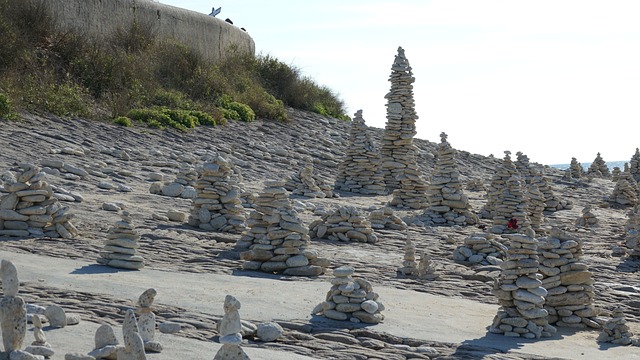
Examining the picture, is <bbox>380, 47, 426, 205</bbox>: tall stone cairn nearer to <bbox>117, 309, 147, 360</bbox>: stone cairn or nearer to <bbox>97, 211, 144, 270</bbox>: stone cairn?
<bbox>97, 211, 144, 270</bbox>: stone cairn

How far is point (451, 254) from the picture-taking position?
14672mm

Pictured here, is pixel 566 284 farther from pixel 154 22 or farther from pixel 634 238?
pixel 154 22

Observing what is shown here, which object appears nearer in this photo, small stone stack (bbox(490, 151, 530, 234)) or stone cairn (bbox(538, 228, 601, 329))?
stone cairn (bbox(538, 228, 601, 329))

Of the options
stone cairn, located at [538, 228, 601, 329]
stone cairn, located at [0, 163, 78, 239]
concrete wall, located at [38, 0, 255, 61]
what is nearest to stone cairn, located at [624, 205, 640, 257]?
stone cairn, located at [538, 228, 601, 329]

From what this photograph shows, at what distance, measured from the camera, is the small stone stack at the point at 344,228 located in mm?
14945

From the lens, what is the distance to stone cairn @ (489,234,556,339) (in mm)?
9867

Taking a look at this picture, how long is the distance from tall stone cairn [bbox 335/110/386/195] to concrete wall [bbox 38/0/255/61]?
798cm

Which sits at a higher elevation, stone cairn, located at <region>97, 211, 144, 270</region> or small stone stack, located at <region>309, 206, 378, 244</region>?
small stone stack, located at <region>309, 206, 378, 244</region>

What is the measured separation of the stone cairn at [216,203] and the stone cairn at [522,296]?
17.2 ft

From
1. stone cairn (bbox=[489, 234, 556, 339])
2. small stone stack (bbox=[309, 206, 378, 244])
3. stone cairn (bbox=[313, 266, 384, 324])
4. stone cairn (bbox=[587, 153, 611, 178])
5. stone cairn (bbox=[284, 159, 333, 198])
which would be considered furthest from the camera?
stone cairn (bbox=[587, 153, 611, 178])

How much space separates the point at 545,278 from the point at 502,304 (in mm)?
1078

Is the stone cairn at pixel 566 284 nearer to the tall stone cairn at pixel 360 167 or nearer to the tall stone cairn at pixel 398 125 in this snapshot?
the tall stone cairn at pixel 360 167

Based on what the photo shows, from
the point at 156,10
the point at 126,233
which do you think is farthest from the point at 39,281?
the point at 156,10

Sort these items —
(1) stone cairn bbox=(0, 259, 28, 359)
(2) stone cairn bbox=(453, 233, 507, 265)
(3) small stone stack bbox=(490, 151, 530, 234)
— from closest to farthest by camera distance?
(1) stone cairn bbox=(0, 259, 28, 359) < (2) stone cairn bbox=(453, 233, 507, 265) < (3) small stone stack bbox=(490, 151, 530, 234)
